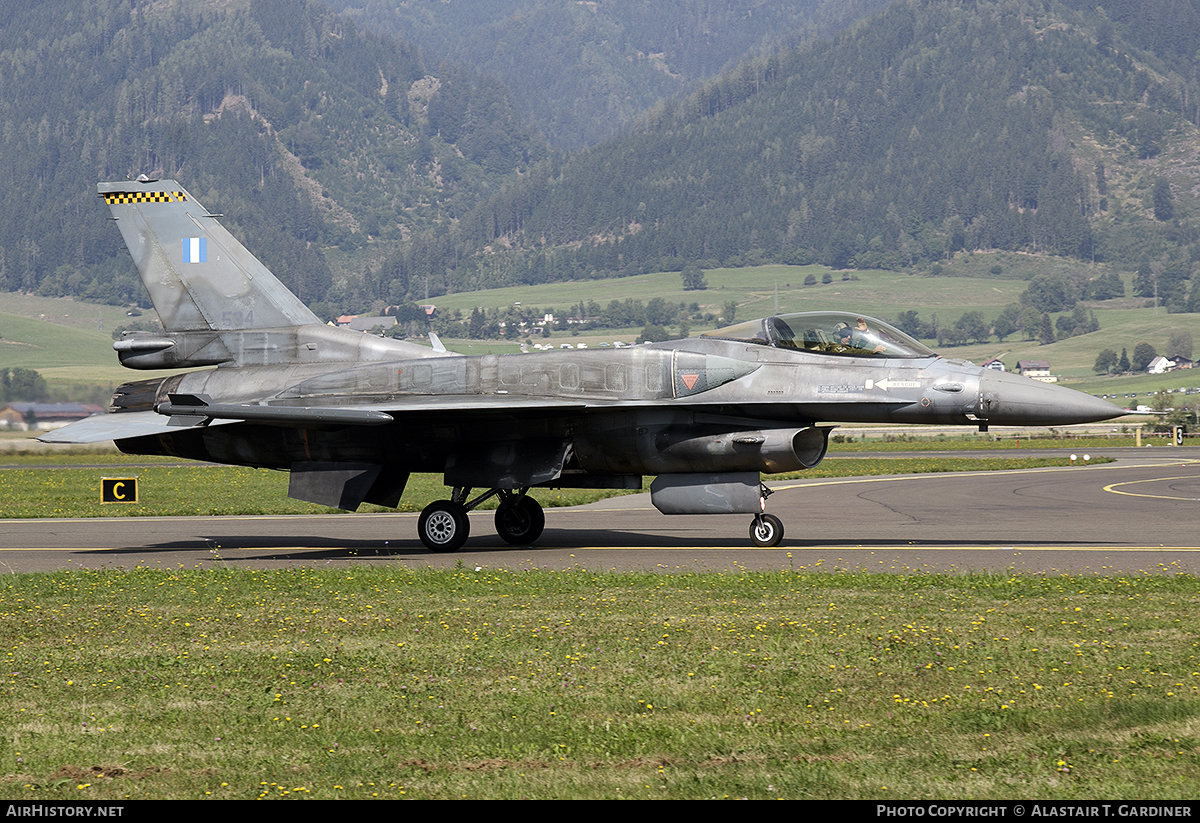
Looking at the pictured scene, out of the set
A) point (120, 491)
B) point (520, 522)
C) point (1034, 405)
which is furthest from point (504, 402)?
point (120, 491)

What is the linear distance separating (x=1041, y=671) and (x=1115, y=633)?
160 centimetres

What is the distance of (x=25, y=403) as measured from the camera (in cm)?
4322

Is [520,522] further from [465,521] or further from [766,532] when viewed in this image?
[766,532]

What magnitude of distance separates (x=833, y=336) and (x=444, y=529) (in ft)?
20.4

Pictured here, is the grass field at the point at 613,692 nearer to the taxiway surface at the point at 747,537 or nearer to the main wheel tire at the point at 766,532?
the taxiway surface at the point at 747,537

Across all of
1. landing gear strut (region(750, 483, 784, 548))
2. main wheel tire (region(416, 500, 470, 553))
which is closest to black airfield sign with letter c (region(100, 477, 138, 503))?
main wheel tire (region(416, 500, 470, 553))

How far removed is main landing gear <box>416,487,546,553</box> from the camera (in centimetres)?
1741

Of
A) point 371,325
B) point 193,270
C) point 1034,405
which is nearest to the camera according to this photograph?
point 1034,405

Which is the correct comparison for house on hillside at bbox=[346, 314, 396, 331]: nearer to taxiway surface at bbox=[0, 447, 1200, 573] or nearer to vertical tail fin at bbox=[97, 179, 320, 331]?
vertical tail fin at bbox=[97, 179, 320, 331]

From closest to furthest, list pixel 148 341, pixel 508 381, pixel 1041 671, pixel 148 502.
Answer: pixel 1041 671 < pixel 508 381 < pixel 148 341 < pixel 148 502

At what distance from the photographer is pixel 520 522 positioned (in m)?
18.4
